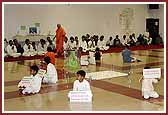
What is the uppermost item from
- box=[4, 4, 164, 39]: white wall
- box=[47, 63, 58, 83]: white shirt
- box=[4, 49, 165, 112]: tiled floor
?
box=[4, 4, 164, 39]: white wall

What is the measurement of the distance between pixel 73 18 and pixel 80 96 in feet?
30.1

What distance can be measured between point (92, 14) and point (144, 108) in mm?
10000

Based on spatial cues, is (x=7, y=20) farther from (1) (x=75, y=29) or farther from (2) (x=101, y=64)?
(2) (x=101, y=64)

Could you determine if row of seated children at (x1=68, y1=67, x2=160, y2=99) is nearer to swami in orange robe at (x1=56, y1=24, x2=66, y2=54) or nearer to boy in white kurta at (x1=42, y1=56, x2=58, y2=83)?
boy in white kurta at (x1=42, y1=56, x2=58, y2=83)

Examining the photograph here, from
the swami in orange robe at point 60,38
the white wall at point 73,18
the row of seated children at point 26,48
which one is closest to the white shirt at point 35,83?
the row of seated children at point 26,48

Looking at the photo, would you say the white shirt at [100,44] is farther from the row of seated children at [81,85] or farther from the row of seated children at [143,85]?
the row of seated children at [143,85]

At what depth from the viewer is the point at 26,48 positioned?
11500 millimetres

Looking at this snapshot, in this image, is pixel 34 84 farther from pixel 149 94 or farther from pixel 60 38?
pixel 60 38

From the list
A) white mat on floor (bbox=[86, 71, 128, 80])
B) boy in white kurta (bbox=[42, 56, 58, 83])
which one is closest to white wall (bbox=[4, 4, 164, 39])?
white mat on floor (bbox=[86, 71, 128, 80])

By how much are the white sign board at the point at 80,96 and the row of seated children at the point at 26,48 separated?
641 centimetres

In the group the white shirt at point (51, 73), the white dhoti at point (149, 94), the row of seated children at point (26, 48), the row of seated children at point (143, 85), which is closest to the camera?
the row of seated children at point (143, 85)

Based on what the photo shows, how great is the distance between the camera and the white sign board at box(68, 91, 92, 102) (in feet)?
16.1

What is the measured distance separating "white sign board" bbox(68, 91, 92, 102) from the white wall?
7468mm

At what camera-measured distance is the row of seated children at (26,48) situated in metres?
11.1
